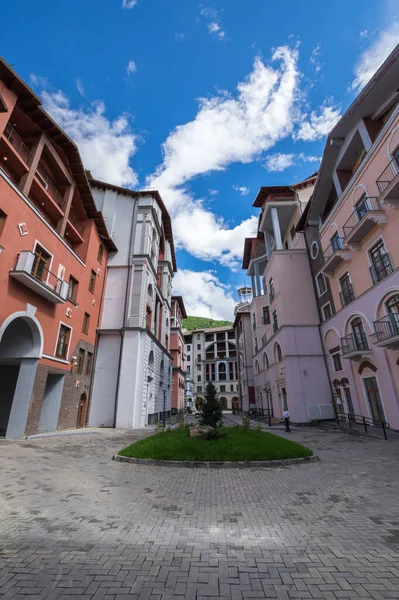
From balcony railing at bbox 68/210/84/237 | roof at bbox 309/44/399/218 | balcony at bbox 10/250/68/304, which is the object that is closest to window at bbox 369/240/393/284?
roof at bbox 309/44/399/218

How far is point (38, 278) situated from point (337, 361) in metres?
21.6

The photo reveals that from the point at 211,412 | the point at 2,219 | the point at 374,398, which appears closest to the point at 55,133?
the point at 2,219

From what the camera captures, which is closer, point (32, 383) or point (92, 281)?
point (32, 383)

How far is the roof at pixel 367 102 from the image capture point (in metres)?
15.5

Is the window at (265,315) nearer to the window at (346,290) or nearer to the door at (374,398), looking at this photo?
the window at (346,290)

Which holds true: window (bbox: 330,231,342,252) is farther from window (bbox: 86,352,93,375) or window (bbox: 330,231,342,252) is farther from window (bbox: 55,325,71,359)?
window (bbox: 86,352,93,375)

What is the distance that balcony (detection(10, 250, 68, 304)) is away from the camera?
13586mm

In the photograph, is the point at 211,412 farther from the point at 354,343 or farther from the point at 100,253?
the point at 100,253

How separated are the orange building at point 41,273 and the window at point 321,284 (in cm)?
1947

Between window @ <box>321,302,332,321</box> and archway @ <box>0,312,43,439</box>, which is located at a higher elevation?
window @ <box>321,302,332,321</box>

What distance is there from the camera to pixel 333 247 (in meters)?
21.2

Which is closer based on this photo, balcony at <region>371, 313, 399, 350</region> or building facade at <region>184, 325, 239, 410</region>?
balcony at <region>371, 313, 399, 350</region>

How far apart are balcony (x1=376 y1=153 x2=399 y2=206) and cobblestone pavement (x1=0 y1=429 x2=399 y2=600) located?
1276 cm

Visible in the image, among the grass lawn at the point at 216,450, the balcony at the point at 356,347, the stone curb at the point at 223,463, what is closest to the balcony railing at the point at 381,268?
the balcony at the point at 356,347
